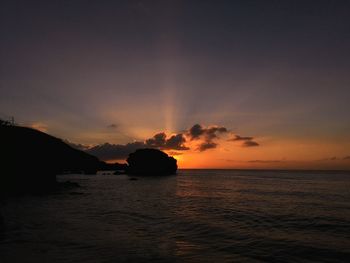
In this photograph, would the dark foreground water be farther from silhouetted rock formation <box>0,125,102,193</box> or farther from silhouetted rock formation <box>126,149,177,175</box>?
silhouetted rock formation <box>126,149,177,175</box>

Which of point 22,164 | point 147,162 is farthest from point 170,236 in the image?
point 147,162

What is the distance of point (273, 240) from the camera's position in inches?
751

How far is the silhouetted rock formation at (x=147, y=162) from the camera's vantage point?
16762 centimetres

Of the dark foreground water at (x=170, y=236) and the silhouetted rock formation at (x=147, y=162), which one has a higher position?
the silhouetted rock formation at (x=147, y=162)

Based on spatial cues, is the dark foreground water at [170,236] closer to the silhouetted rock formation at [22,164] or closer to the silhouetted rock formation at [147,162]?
the silhouetted rock formation at [22,164]

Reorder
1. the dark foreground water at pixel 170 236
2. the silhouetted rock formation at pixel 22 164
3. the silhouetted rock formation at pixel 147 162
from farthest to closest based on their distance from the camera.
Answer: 1. the silhouetted rock formation at pixel 147 162
2. the silhouetted rock formation at pixel 22 164
3. the dark foreground water at pixel 170 236

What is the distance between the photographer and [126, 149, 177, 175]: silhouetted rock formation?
550ft

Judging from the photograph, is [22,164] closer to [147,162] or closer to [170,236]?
[170,236]

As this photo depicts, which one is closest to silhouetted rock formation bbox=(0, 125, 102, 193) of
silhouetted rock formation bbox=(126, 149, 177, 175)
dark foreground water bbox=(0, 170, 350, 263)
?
dark foreground water bbox=(0, 170, 350, 263)

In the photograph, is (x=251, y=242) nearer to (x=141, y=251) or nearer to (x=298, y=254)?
(x=298, y=254)

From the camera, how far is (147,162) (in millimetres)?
167625

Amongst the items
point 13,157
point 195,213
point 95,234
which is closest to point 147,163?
point 13,157

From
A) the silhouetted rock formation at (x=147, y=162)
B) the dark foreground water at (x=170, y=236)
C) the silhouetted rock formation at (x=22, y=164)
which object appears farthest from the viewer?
the silhouetted rock formation at (x=147, y=162)

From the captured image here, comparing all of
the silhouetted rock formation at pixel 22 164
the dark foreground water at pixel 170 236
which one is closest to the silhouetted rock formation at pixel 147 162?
the silhouetted rock formation at pixel 22 164
